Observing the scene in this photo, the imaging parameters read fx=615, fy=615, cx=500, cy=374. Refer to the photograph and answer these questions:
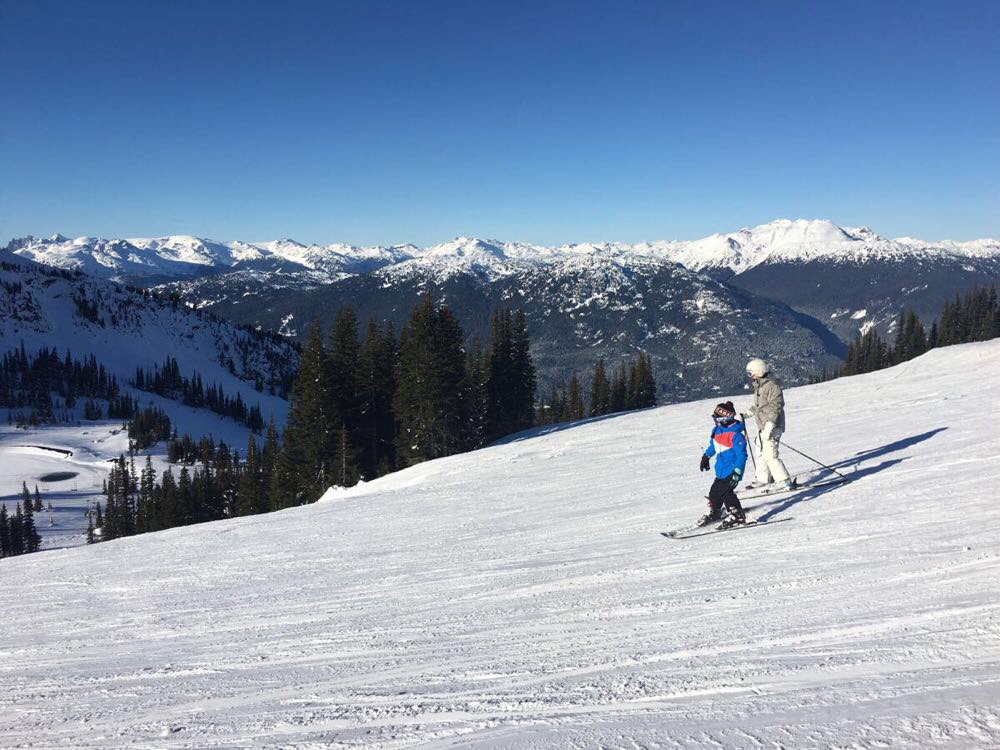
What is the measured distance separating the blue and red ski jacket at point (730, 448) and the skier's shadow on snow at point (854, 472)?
4.37ft

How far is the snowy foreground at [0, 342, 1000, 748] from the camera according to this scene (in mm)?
4387

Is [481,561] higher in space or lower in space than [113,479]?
higher

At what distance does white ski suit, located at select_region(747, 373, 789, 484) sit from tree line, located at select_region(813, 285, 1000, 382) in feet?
304

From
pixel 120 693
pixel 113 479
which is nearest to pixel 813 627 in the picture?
pixel 120 693

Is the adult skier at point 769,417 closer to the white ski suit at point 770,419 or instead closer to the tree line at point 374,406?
the white ski suit at point 770,419

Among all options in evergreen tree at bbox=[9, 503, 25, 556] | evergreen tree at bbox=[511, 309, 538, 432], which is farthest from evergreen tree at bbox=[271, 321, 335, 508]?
evergreen tree at bbox=[9, 503, 25, 556]

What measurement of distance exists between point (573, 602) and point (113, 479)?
11770 centimetres

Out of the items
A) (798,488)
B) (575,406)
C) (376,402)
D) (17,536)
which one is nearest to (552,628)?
(798,488)

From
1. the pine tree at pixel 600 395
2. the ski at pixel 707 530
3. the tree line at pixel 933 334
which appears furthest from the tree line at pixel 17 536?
the tree line at pixel 933 334

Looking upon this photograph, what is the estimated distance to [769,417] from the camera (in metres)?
11.9

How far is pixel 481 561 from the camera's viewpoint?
10.5 m

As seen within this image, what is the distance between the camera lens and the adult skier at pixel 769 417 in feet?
39.0

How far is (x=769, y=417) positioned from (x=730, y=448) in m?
2.08

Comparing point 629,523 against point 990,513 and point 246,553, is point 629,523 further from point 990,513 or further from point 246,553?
point 246,553
